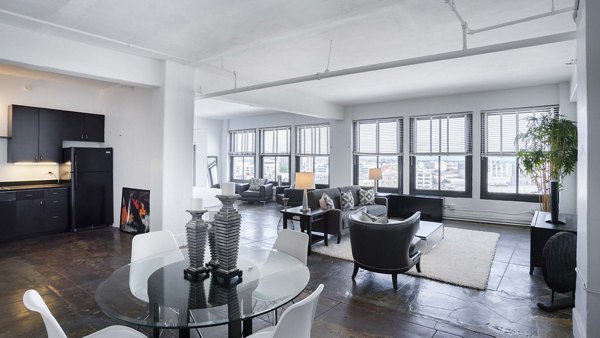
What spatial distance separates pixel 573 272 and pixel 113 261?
5.52 metres

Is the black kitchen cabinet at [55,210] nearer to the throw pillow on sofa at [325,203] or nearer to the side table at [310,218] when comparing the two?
the side table at [310,218]

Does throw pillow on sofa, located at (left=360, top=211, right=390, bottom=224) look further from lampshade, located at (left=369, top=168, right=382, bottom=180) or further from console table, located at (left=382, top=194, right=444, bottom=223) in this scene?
console table, located at (left=382, top=194, right=444, bottom=223)

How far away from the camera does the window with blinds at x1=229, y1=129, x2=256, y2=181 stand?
1234 cm

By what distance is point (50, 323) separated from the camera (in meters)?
1.48

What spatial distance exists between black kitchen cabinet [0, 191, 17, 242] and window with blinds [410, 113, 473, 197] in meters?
8.54

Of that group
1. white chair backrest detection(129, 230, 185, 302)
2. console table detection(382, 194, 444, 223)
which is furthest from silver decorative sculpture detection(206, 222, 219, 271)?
console table detection(382, 194, 444, 223)

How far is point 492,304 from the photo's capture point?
3.38 m

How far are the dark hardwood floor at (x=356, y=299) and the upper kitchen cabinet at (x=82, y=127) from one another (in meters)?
2.23

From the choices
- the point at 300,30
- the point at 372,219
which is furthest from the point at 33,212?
the point at 372,219

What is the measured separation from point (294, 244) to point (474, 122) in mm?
6779

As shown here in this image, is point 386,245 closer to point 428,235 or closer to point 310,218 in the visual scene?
point 428,235

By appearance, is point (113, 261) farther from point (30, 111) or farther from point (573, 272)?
point (573, 272)

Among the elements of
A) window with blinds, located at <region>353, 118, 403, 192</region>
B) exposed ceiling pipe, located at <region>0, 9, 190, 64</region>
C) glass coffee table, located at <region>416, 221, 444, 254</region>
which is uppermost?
exposed ceiling pipe, located at <region>0, 9, 190, 64</region>

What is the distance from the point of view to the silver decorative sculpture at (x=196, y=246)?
87.4 inches
